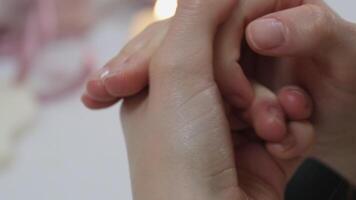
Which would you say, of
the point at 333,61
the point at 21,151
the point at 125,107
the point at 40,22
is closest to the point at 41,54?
the point at 40,22

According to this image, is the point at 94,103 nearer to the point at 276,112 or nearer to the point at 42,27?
the point at 276,112

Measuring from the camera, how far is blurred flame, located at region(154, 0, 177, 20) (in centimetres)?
89

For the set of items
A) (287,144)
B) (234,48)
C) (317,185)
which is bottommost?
(317,185)

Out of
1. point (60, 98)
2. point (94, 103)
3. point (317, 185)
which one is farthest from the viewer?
point (60, 98)

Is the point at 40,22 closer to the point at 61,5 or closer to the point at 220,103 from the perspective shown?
the point at 61,5

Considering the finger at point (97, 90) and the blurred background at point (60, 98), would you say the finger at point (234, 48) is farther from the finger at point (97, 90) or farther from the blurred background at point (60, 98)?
the blurred background at point (60, 98)

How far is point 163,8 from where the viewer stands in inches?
35.7

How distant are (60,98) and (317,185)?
377 millimetres

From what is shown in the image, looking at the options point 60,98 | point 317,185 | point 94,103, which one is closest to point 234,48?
point 94,103

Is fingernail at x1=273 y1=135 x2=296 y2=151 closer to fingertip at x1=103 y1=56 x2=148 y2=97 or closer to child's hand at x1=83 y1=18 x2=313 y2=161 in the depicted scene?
child's hand at x1=83 y1=18 x2=313 y2=161

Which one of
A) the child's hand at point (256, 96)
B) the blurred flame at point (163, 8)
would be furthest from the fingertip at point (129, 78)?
the blurred flame at point (163, 8)

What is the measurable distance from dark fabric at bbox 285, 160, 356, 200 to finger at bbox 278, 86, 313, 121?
155 millimetres

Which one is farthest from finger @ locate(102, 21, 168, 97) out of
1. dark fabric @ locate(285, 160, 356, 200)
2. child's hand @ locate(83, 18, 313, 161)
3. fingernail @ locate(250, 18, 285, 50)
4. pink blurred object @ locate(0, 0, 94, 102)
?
pink blurred object @ locate(0, 0, 94, 102)

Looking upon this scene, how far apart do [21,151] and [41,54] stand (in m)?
0.17
